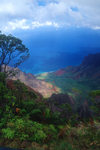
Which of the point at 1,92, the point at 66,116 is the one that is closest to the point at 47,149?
the point at 66,116

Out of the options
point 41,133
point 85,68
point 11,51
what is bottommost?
point 41,133

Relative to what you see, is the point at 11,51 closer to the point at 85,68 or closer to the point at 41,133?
Answer: the point at 41,133

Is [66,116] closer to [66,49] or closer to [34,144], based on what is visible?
[34,144]

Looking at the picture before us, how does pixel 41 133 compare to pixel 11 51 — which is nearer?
pixel 41 133

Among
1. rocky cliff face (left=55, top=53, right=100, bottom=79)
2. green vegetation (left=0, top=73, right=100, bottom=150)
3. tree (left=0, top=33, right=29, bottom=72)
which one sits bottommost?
green vegetation (left=0, top=73, right=100, bottom=150)

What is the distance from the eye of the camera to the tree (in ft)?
33.9

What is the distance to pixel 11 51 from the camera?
36.0 feet

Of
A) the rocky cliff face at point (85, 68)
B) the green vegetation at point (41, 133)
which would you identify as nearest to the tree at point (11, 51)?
the green vegetation at point (41, 133)

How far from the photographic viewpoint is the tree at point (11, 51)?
33.9 feet

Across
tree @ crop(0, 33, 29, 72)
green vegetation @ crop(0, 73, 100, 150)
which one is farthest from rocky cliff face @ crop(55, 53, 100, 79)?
green vegetation @ crop(0, 73, 100, 150)

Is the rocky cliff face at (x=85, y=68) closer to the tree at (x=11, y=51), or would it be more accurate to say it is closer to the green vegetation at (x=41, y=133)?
the tree at (x=11, y=51)

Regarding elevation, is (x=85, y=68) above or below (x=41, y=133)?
above

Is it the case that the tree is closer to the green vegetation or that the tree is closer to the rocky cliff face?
the green vegetation

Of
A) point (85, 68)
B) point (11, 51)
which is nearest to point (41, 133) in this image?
point (11, 51)
